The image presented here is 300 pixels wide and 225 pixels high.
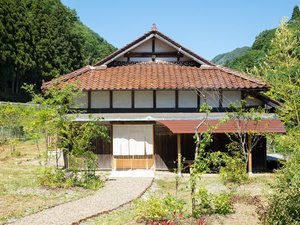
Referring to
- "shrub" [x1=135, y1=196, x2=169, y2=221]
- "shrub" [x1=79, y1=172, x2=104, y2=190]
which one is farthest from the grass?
"shrub" [x1=135, y1=196, x2=169, y2=221]

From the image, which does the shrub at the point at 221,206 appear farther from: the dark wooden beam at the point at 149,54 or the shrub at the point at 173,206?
the dark wooden beam at the point at 149,54

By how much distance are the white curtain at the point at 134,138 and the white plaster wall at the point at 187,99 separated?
6.81 ft

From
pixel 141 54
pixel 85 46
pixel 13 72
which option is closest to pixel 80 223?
pixel 141 54

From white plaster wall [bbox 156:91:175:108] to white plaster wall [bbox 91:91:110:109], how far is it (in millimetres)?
2552

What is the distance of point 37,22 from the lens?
1939 inches

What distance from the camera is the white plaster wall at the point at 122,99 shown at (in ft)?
65.1

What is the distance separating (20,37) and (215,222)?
3875 centimetres

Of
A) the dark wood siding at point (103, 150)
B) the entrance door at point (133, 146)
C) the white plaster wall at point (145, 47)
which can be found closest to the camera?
the entrance door at point (133, 146)

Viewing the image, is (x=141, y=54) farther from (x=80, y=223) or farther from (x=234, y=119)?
(x=80, y=223)

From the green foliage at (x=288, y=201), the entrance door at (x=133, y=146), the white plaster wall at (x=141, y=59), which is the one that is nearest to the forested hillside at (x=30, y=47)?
the white plaster wall at (x=141, y=59)

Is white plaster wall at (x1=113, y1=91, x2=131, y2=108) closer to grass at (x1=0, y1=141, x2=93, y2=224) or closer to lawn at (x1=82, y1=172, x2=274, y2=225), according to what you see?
lawn at (x1=82, y1=172, x2=274, y2=225)

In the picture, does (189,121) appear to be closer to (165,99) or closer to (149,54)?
(165,99)

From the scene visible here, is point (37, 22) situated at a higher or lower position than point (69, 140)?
higher

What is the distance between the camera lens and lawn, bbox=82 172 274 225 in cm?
970
